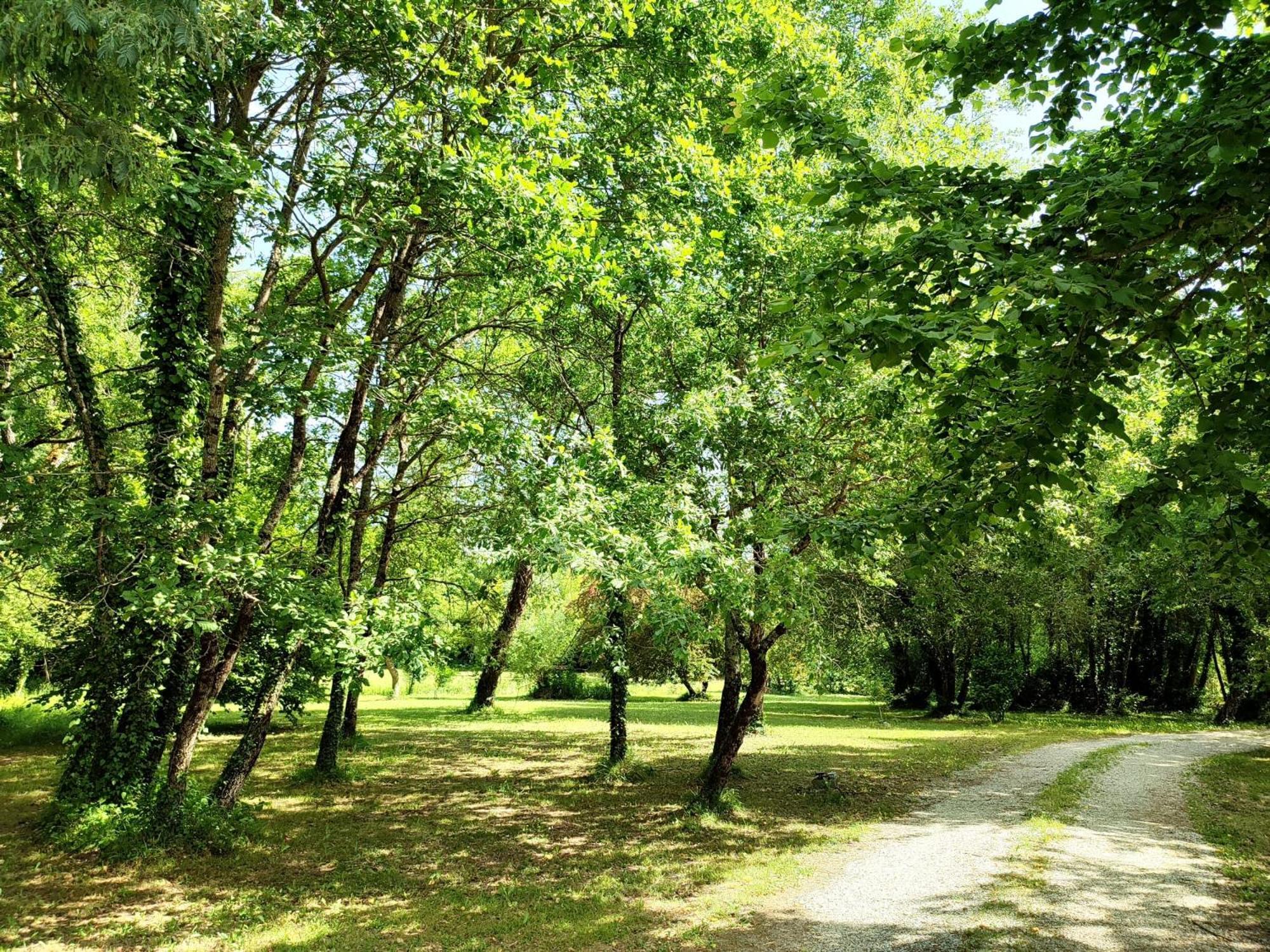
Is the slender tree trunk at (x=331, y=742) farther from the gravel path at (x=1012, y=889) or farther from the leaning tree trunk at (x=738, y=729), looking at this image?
the gravel path at (x=1012, y=889)

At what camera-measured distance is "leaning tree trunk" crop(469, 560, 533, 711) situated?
2116 cm

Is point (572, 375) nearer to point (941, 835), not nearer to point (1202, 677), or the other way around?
point (941, 835)

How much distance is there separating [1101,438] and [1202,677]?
29.3 m

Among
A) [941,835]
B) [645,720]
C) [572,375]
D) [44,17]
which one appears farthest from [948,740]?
[44,17]

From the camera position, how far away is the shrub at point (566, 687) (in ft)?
129

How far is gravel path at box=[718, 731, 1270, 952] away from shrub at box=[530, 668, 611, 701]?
94.4 ft

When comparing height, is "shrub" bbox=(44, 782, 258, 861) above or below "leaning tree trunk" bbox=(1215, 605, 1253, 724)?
below

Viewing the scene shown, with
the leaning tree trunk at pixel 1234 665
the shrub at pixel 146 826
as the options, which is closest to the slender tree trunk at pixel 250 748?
the shrub at pixel 146 826

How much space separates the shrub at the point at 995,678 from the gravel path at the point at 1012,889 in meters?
21.6

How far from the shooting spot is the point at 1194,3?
4.28 meters

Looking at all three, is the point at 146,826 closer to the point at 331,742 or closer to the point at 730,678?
the point at 331,742

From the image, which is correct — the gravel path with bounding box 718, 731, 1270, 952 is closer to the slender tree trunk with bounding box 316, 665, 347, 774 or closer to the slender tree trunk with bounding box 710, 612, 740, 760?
the slender tree trunk with bounding box 710, 612, 740, 760

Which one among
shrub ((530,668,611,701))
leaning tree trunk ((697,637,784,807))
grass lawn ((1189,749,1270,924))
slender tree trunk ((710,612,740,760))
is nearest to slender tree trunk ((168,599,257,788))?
slender tree trunk ((710,612,740,760))

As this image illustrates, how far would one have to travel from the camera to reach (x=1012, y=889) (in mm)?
7988
